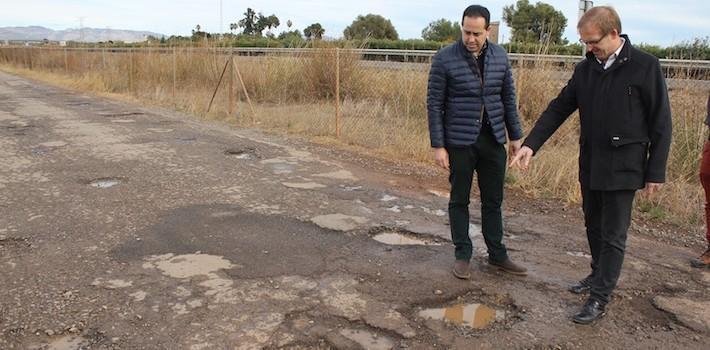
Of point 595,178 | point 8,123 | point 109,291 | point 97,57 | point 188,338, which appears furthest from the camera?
point 97,57

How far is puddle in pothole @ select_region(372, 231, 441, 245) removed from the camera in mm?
4621

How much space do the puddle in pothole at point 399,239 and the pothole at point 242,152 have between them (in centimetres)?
373

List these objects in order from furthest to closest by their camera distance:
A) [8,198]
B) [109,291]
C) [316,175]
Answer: [316,175] < [8,198] < [109,291]

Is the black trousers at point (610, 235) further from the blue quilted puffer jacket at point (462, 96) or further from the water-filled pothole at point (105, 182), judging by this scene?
the water-filled pothole at point (105, 182)

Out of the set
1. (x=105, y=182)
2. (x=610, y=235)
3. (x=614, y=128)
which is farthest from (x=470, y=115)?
(x=105, y=182)

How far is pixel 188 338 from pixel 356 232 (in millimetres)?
2040

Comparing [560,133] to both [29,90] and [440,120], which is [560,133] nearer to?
[440,120]

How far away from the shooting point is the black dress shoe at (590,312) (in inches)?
129

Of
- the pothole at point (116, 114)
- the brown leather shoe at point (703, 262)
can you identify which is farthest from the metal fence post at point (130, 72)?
the brown leather shoe at point (703, 262)

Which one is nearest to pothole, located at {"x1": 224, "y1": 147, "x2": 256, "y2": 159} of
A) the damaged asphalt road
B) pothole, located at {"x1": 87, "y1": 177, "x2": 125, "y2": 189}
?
the damaged asphalt road

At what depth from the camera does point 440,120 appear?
3.69m

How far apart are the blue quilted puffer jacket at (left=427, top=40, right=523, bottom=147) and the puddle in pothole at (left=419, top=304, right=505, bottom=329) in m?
1.02

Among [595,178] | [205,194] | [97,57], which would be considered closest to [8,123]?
[205,194]

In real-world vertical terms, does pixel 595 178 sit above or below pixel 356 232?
above
